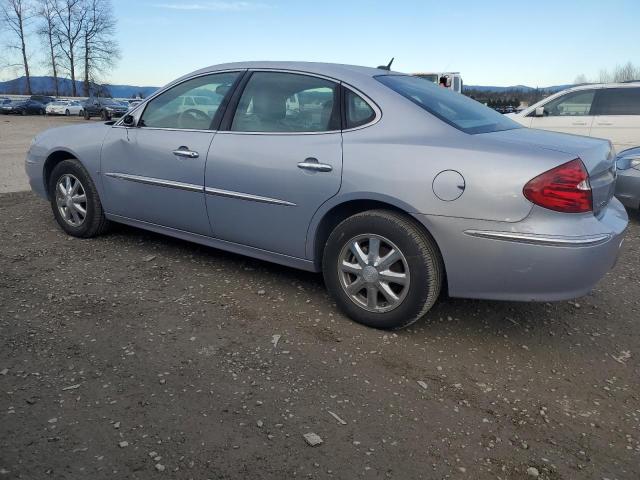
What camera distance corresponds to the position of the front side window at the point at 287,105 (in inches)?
131

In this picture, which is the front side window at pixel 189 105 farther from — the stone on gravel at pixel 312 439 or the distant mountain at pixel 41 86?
the distant mountain at pixel 41 86

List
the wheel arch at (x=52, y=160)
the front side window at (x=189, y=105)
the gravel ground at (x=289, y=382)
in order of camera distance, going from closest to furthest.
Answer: the gravel ground at (x=289, y=382)
the front side window at (x=189, y=105)
the wheel arch at (x=52, y=160)

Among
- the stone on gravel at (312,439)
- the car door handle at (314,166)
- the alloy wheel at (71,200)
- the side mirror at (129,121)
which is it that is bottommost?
the stone on gravel at (312,439)

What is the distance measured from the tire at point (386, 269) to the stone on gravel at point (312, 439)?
1027 mm

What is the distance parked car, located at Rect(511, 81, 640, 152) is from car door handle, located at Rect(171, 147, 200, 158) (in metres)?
7.90

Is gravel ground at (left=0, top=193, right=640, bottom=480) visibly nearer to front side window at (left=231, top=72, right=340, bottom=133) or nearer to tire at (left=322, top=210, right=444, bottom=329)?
tire at (left=322, top=210, right=444, bottom=329)

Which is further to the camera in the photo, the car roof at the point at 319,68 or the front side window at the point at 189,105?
the front side window at the point at 189,105

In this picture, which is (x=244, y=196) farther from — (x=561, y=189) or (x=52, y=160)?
(x=52, y=160)

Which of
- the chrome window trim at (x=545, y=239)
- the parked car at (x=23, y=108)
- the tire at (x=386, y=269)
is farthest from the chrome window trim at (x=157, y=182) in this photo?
the parked car at (x=23, y=108)

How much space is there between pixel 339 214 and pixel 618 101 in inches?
319

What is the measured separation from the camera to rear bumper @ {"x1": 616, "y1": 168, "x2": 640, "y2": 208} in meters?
6.05

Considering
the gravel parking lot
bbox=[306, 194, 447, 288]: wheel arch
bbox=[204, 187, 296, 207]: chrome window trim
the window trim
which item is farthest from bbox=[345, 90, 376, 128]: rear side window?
the gravel parking lot

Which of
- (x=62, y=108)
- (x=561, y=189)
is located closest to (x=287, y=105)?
(x=561, y=189)

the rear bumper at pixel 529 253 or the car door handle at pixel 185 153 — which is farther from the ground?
the car door handle at pixel 185 153
